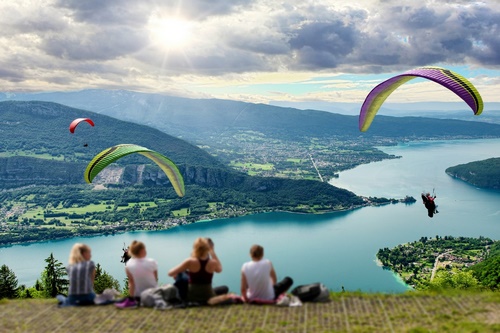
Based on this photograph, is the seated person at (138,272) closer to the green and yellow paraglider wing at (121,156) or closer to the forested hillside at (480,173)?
the green and yellow paraglider wing at (121,156)

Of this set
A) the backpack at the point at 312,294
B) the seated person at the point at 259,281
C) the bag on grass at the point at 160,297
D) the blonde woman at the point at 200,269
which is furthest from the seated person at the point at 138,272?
the backpack at the point at 312,294

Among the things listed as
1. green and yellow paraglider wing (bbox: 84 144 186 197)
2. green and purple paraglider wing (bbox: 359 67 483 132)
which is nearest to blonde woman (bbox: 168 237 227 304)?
green and yellow paraglider wing (bbox: 84 144 186 197)

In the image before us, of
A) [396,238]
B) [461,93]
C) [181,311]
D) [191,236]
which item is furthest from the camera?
[191,236]

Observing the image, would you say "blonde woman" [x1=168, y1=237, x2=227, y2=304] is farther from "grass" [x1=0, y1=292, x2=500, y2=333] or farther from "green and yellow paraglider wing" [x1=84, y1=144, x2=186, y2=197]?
"green and yellow paraglider wing" [x1=84, y1=144, x2=186, y2=197]

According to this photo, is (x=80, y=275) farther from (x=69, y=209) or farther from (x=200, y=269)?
(x=69, y=209)

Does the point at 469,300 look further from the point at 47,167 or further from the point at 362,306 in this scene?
the point at 47,167

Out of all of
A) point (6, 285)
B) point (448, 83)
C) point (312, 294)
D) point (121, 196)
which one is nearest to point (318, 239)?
point (6, 285)

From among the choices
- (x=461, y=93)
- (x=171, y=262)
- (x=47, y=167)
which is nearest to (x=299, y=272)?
(x=171, y=262)
